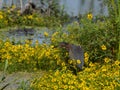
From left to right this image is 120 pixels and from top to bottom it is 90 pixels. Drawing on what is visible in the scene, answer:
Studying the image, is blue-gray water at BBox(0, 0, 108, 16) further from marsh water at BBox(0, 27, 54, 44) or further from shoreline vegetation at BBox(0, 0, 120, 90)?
shoreline vegetation at BBox(0, 0, 120, 90)

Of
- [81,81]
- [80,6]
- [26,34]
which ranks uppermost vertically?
[80,6]

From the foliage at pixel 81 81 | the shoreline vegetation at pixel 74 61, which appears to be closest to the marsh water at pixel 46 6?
the shoreline vegetation at pixel 74 61

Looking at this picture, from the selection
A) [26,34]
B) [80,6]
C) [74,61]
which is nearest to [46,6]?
[80,6]

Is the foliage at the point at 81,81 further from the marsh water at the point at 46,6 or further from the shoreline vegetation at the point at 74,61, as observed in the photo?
the marsh water at the point at 46,6

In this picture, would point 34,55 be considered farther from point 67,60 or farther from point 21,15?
point 21,15

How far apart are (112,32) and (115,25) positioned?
0.43 feet

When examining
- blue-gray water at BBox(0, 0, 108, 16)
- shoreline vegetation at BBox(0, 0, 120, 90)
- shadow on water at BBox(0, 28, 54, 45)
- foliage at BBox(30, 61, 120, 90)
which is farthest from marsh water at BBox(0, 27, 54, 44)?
foliage at BBox(30, 61, 120, 90)

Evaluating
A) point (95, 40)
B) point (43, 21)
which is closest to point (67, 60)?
point (95, 40)

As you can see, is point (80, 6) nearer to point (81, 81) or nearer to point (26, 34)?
point (26, 34)

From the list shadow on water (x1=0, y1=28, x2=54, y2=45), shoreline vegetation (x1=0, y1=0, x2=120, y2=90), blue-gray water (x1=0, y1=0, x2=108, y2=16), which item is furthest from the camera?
blue-gray water (x1=0, y1=0, x2=108, y2=16)

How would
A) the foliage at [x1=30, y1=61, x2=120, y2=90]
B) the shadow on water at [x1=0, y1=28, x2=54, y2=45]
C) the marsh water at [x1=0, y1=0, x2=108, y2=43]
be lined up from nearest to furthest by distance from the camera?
1. the foliage at [x1=30, y1=61, x2=120, y2=90]
2. the shadow on water at [x1=0, y1=28, x2=54, y2=45]
3. the marsh water at [x1=0, y1=0, x2=108, y2=43]

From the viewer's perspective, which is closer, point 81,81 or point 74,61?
point 81,81

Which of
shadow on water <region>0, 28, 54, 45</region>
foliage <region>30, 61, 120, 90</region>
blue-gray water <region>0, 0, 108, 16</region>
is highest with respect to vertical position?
Result: blue-gray water <region>0, 0, 108, 16</region>

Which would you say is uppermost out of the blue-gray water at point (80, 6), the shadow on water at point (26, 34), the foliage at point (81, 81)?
the blue-gray water at point (80, 6)
